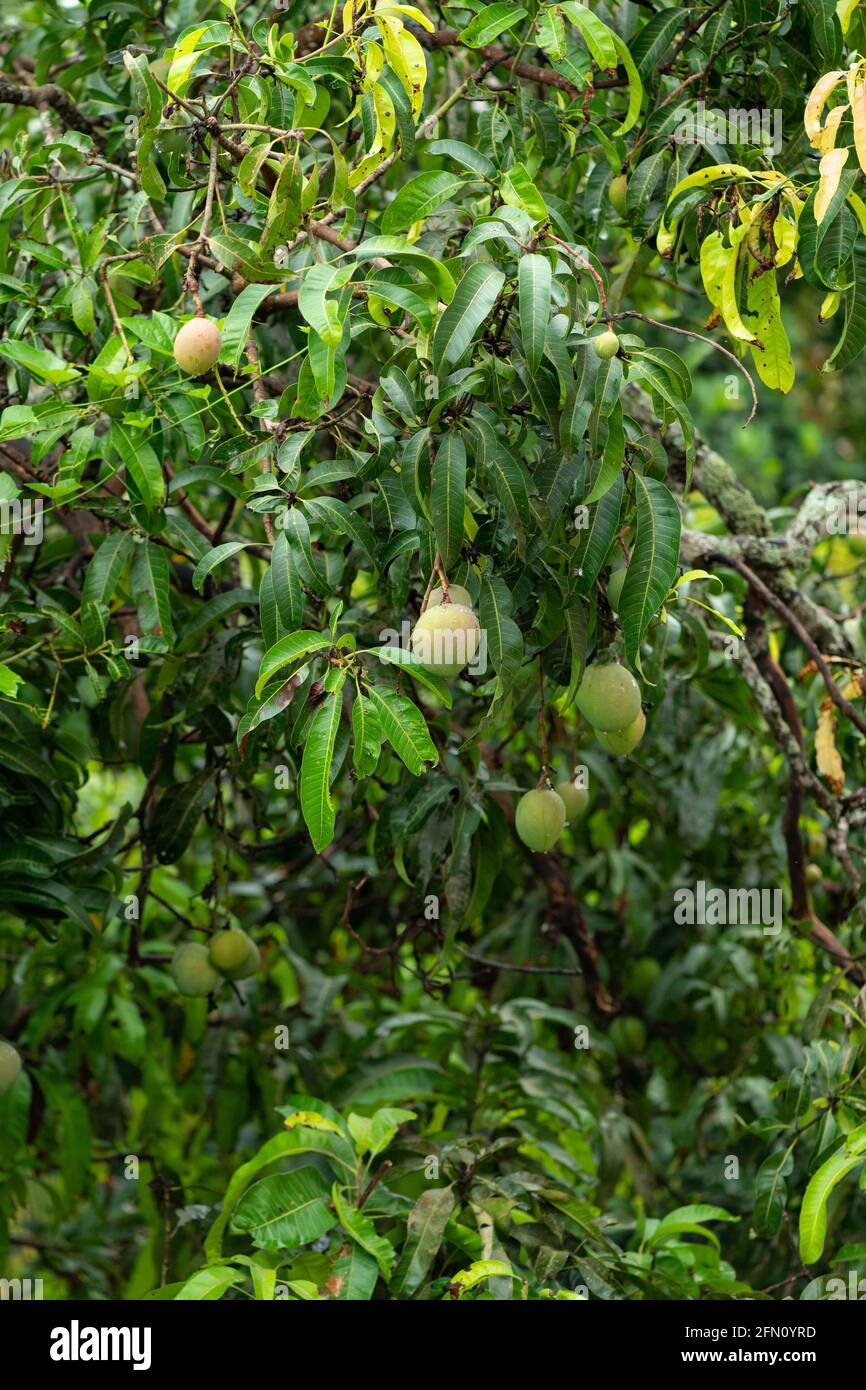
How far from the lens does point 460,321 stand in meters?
1.45

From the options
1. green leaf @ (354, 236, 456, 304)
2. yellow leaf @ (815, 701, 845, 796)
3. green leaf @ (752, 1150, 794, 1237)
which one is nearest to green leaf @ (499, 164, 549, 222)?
green leaf @ (354, 236, 456, 304)

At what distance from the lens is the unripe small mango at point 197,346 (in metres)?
1.61

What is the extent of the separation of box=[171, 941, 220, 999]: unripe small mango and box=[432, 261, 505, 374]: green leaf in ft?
3.69

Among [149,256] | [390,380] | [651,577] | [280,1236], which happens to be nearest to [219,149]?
[149,256]

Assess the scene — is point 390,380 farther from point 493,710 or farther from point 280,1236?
point 280,1236

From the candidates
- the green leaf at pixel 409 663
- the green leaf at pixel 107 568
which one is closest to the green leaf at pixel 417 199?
the green leaf at pixel 409 663

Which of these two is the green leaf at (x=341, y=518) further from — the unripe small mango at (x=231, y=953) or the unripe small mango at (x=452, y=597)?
the unripe small mango at (x=231, y=953)

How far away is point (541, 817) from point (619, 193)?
86 cm

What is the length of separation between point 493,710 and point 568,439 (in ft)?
0.94

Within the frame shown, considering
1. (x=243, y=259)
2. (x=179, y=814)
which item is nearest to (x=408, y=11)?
(x=243, y=259)

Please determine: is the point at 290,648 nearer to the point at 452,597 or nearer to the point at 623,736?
the point at 452,597

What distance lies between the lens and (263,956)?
3.08m

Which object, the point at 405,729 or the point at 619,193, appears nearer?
the point at 405,729

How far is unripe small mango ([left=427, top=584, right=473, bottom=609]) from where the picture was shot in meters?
1.53
